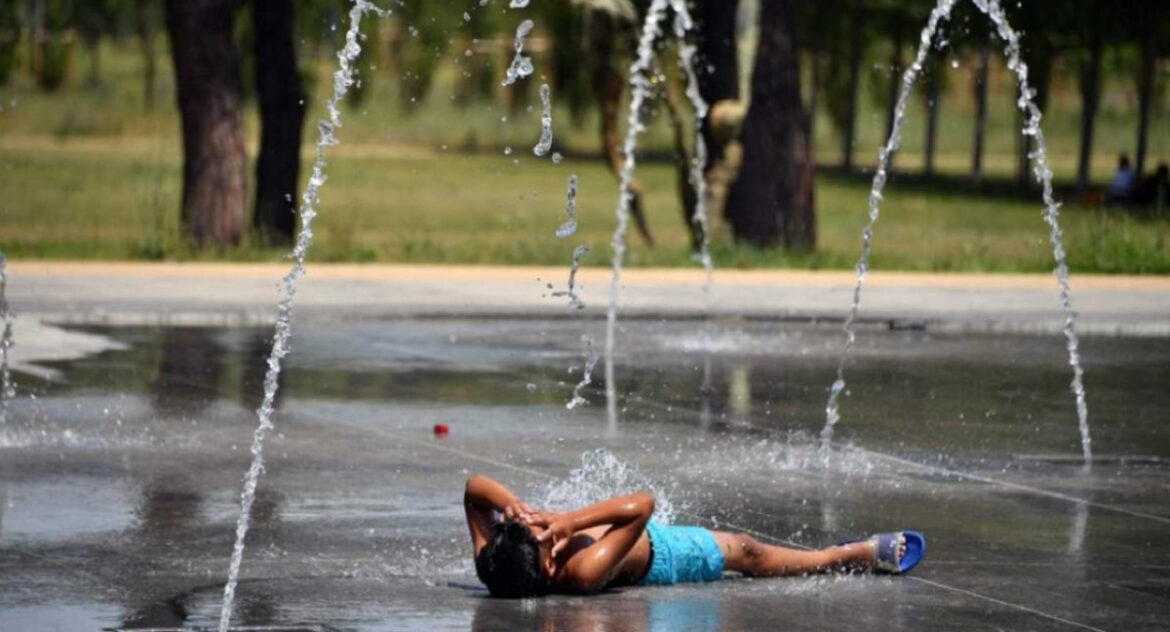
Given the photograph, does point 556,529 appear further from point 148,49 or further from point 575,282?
point 148,49

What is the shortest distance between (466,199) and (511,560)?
35117 mm

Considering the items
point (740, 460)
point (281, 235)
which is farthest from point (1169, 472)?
point (281, 235)

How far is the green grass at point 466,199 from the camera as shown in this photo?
79.9 ft

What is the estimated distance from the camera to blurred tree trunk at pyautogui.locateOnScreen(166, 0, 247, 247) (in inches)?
998

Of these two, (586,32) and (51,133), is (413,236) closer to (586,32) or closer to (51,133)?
(586,32)

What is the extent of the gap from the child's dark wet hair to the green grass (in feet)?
50.5

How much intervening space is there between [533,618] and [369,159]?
47.8 metres

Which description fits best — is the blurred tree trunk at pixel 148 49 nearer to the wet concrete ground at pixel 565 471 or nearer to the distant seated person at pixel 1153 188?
the distant seated person at pixel 1153 188

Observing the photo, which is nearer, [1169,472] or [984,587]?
[984,587]

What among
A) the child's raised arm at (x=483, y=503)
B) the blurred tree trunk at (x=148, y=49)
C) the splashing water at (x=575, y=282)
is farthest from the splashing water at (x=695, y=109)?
the blurred tree trunk at (x=148, y=49)

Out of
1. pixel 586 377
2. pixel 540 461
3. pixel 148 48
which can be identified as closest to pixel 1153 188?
pixel 586 377

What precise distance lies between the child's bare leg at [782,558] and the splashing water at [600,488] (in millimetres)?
1277

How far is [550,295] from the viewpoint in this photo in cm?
2025

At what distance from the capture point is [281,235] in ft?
88.9
